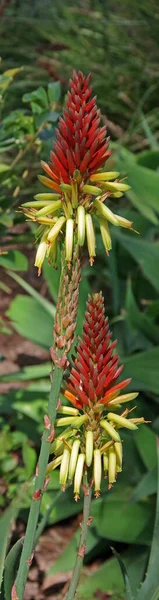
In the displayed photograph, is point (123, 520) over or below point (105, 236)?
below

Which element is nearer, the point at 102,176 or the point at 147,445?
the point at 102,176

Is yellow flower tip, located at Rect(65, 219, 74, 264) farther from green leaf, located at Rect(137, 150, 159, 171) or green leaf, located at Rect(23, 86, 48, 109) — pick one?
green leaf, located at Rect(137, 150, 159, 171)

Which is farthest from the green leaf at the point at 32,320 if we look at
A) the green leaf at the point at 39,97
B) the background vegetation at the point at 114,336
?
the green leaf at the point at 39,97

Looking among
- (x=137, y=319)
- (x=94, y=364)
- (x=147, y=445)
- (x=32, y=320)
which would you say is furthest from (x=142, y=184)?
(x=94, y=364)

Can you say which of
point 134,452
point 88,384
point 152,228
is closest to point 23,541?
point 88,384

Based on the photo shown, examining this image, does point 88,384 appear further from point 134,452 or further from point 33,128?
point 134,452

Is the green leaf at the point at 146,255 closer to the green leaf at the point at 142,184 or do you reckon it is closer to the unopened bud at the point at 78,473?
the green leaf at the point at 142,184

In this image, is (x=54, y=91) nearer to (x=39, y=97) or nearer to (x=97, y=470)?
(x=39, y=97)
